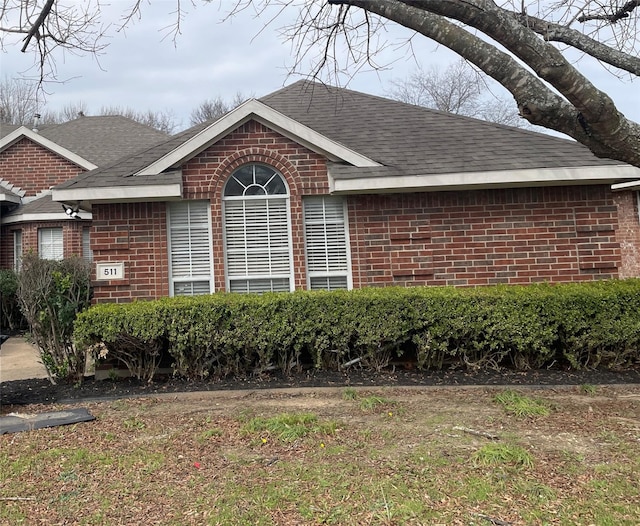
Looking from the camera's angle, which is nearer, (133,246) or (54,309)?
(54,309)

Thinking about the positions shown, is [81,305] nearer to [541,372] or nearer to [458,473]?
[458,473]

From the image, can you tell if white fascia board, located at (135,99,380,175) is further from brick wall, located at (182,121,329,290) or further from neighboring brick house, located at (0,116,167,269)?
neighboring brick house, located at (0,116,167,269)

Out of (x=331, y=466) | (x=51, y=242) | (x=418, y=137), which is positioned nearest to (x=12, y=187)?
(x=51, y=242)

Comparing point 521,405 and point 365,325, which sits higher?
point 365,325

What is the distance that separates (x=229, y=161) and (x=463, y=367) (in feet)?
15.3

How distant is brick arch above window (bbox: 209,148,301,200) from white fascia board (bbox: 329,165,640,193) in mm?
660

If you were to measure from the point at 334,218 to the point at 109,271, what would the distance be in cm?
356

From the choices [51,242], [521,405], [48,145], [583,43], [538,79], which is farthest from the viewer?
[48,145]

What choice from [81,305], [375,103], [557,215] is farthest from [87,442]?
[375,103]

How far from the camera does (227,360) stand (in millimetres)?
6465

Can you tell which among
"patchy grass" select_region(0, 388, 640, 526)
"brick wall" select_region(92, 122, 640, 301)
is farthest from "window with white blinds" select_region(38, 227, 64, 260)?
"patchy grass" select_region(0, 388, 640, 526)

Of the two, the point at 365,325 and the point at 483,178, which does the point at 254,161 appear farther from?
the point at 483,178

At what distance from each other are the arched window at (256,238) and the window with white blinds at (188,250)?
13.6 inches

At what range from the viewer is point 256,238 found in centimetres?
750
